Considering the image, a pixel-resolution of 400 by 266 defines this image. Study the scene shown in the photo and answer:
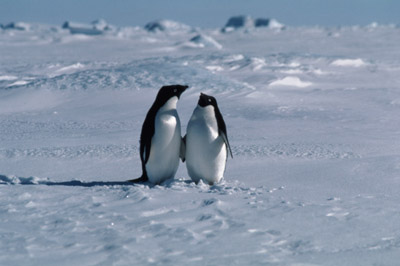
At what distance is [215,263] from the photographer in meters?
1.91

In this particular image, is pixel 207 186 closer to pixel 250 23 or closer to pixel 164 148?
pixel 164 148

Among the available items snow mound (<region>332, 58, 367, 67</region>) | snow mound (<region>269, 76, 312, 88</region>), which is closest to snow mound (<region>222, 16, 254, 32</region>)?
snow mound (<region>332, 58, 367, 67</region>)

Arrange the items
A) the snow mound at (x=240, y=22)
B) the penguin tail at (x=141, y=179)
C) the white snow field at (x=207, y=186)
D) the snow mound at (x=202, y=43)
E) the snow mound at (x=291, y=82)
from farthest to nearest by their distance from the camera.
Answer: the snow mound at (x=240, y=22)
the snow mound at (x=202, y=43)
the snow mound at (x=291, y=82)
the penguin tail at (x=141, y=179)
the white snow field at (x=207, y=186)

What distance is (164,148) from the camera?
10.4ft

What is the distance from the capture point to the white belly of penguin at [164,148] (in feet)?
10.2

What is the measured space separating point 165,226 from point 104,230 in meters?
0.26

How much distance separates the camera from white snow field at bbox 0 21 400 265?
80.7 inches

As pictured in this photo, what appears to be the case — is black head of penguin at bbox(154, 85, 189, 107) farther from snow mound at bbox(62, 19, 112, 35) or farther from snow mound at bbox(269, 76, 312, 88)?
snow mound at bbox(62, 19, 112, 35)

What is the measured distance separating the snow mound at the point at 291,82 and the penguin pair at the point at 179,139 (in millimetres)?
5919

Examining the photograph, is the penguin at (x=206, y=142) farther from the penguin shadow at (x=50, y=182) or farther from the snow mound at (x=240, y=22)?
the snow mound at (x=240, y=22)

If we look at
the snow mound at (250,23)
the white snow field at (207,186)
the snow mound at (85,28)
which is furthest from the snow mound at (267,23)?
the white snow field at (207,186)

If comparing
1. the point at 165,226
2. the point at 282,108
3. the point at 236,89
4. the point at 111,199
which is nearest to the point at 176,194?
→ the point at 111,199

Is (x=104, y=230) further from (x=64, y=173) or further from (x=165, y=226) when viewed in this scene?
(x=64, y=173)

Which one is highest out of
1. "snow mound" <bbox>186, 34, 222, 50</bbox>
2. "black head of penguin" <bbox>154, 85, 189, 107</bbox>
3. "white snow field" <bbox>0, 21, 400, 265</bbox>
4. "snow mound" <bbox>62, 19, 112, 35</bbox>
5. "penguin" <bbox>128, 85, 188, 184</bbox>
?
"snow mound" <bbox>62, 19, 112, 35</bbox>
